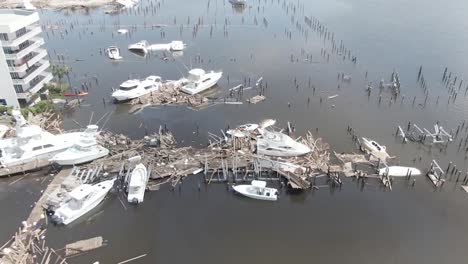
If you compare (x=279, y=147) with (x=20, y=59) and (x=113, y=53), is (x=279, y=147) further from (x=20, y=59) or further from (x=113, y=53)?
(x=113, y=53)

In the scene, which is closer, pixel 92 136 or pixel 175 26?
pixel 92 136

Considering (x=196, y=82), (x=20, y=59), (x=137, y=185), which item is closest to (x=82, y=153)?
(x=137, y=185)

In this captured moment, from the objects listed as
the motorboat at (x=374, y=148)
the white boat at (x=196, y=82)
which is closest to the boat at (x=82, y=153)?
the white boat at (x=196, y=82)

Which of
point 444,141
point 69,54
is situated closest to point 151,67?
point 69,54

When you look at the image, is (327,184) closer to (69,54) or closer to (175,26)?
(69,54)

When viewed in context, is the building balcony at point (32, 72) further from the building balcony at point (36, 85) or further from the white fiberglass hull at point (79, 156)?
the white fiberglass hull at point (79, 156)
